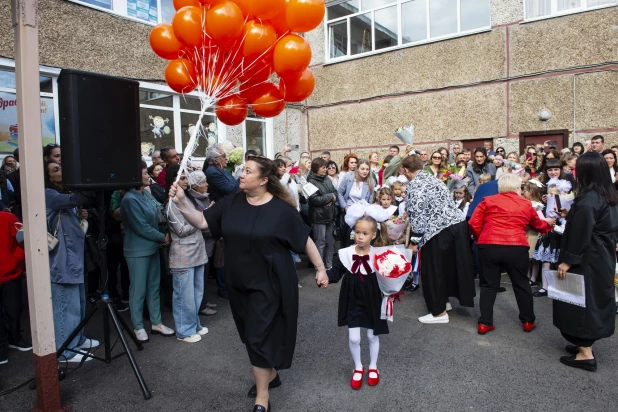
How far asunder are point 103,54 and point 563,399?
10.2 meters

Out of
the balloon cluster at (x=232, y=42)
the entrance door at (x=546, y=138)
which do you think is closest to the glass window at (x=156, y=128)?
the balloon cluster at (x=232, y=42)

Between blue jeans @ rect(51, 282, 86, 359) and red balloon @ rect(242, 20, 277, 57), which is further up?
red balloon @ rect(242, 20, 277, 57)

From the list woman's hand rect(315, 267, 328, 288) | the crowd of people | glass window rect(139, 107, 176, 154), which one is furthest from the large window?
woman's hand rect(315, 267, 328, 288)

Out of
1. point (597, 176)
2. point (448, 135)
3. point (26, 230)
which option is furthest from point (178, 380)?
point (448, 135)

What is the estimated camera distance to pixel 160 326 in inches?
181

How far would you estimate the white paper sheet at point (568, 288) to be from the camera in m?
3.67

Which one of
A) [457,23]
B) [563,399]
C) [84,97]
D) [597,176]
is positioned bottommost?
[563,399]

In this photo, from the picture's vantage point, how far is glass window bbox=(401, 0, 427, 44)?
12.1 m

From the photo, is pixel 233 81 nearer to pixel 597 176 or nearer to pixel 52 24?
pixel 597 176

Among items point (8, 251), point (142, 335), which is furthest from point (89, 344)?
point (8, 251)

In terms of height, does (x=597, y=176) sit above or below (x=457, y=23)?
below

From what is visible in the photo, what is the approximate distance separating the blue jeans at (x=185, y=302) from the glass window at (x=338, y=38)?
1098cm

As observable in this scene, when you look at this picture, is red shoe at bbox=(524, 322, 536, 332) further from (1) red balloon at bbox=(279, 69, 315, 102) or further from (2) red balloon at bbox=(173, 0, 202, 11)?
(2) red balloon at bbox=(173, 0, 202, 11)

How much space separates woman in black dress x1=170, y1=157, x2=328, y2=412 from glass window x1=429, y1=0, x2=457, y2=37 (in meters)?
10.3
